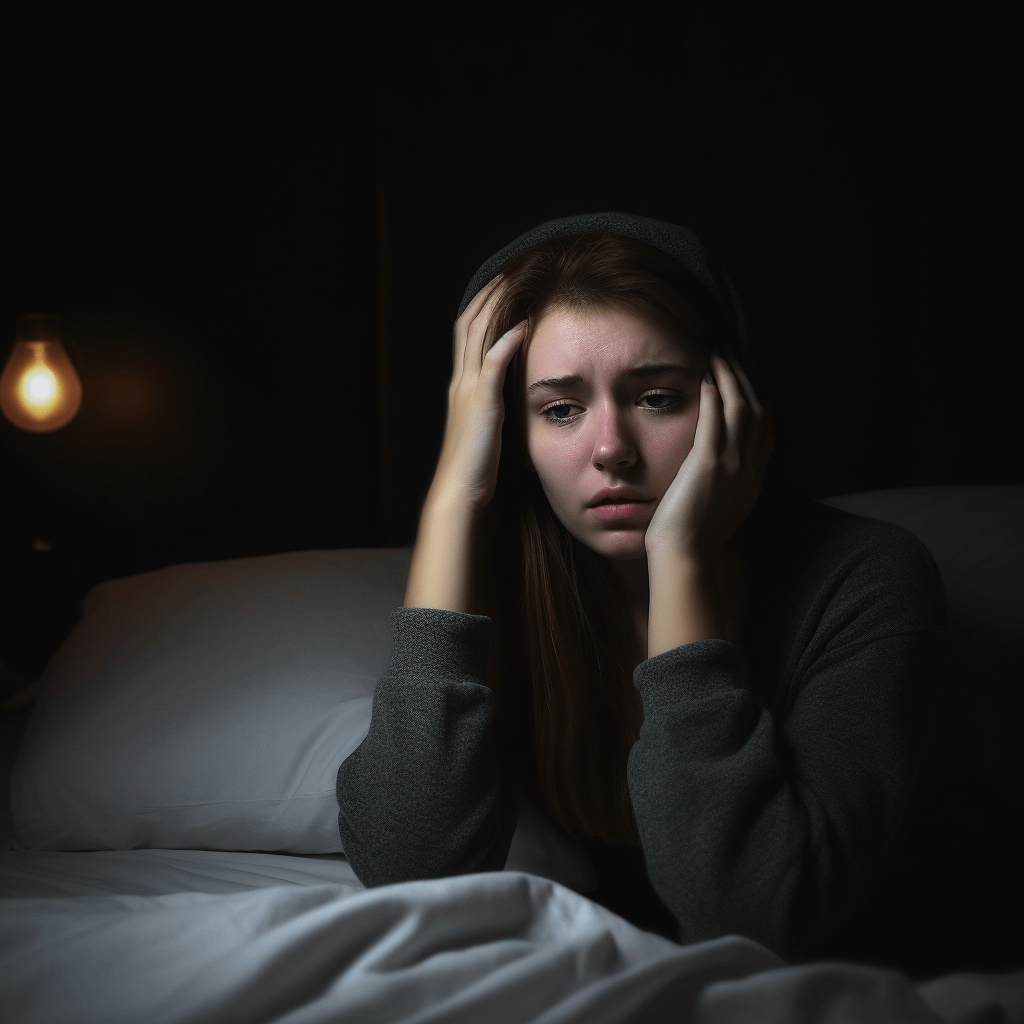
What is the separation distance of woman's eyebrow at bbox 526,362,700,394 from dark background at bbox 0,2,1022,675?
81cm

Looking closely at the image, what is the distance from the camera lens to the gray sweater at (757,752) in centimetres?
72

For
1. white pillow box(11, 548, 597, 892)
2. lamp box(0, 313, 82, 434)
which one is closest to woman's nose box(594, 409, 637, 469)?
white pillow box(11, 548, 597, 892)

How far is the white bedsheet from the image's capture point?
53cm

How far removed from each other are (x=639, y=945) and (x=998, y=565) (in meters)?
0.77

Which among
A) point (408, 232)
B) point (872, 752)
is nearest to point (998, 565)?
point (872, 752)

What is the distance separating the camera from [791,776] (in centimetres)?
Result: 78

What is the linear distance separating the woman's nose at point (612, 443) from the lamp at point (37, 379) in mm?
1168

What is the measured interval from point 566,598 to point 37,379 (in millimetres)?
1113

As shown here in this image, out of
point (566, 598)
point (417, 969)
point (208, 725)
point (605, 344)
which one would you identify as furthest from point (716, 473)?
point (208, 725)

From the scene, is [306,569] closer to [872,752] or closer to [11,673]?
[11,673]

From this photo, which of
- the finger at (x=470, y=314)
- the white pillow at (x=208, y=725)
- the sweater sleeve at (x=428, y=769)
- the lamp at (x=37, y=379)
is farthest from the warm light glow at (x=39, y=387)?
the sweater sleeve at (x=428, y=769)

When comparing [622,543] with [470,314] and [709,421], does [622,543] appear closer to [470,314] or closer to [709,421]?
[709,421]

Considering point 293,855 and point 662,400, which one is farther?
point 293,855

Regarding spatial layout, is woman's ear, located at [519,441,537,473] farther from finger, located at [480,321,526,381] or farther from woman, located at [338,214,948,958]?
finger, located at [480,321,526,381]
